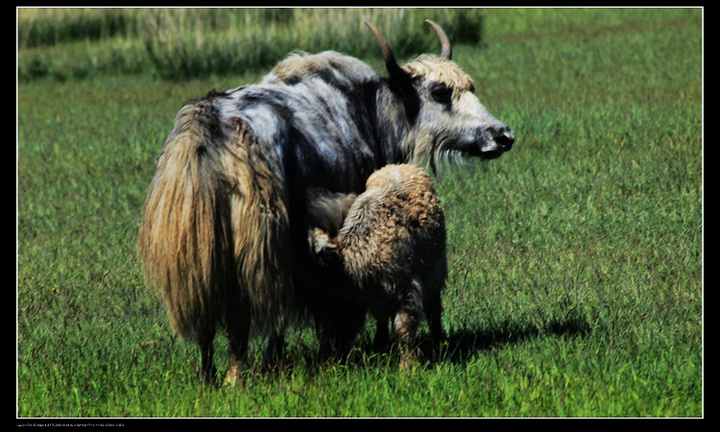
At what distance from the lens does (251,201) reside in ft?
18.9

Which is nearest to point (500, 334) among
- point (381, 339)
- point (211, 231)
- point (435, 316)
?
point (435, 316)

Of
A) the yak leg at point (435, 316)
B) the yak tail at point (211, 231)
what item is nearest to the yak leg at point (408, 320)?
the yak leg at point (435, 316)

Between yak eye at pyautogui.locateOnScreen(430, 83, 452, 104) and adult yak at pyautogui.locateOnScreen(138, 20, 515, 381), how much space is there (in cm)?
41

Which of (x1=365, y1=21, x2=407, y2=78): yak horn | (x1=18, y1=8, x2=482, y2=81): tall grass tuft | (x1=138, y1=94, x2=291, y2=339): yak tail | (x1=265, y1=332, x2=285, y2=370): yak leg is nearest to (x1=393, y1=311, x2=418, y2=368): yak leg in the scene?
(x1=265, y1=332, x2=285, y2=370): yak leg

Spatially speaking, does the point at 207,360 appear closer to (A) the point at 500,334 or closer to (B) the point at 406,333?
(B) the point at 406,333

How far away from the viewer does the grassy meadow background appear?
6.17 meters

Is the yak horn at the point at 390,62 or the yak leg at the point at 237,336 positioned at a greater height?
the yak horn at the point at 390,62

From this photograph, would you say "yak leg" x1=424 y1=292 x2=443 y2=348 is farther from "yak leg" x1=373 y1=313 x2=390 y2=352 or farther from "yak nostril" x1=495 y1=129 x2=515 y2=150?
"yak nostril" x1=495 y1=129 x2=515 y2=150

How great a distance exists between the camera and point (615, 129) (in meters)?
13.4

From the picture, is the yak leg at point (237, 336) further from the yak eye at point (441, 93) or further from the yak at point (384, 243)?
the yak eye at point (441, 93)

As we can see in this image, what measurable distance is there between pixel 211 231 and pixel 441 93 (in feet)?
7.78

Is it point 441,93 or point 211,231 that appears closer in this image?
point 211,231

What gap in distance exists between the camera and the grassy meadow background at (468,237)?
617cm

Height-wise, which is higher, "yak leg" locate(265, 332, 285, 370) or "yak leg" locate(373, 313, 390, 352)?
"yak leg" locate(265, 332, 285, 370)
